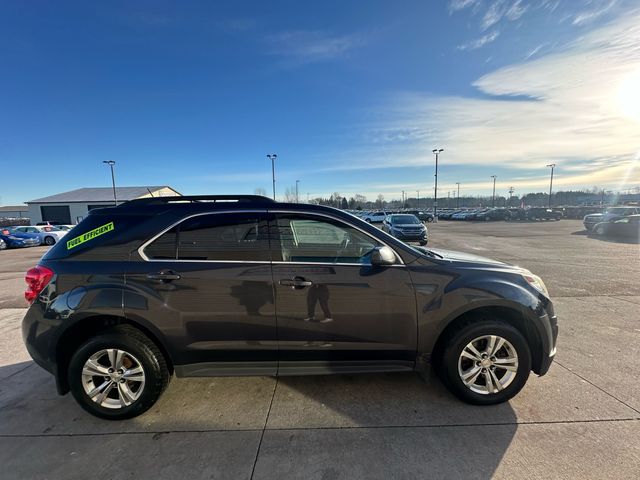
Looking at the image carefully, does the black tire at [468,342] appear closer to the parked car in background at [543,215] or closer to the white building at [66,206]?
the parked car in background at [543,215]

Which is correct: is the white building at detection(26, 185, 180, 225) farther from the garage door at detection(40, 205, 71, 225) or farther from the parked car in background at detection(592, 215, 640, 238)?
the parked car in background at detection(592, 215, 640, 238)

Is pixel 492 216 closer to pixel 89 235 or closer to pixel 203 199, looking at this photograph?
pixel 203 199

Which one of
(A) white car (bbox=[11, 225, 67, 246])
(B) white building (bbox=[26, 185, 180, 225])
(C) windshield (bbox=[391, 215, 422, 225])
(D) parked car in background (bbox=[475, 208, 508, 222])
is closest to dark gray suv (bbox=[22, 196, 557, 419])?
(C) windshield (bbox=[391, 215, 422, 225])

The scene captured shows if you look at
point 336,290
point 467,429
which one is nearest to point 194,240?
point 336,290

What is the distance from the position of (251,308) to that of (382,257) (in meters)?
1.21

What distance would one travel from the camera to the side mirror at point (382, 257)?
2.66m

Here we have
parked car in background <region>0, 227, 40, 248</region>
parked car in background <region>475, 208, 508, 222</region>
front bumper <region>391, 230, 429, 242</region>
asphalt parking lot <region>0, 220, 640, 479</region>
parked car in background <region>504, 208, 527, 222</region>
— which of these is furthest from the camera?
parked car in background <region>475, 208, 508, 222</region>

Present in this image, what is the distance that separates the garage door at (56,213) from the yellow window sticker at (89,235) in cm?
5880

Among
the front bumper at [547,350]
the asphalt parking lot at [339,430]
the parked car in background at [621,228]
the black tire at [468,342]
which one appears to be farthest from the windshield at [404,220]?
the black tire at [468,342]

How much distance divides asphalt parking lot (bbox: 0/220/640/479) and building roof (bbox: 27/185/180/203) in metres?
50.8

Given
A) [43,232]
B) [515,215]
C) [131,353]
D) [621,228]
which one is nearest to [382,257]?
[131,353]

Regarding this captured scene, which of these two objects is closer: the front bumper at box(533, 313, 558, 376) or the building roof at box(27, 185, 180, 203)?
the front bumper at box(533, 313, 558, 376)

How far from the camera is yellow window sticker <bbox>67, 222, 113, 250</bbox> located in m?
2.74

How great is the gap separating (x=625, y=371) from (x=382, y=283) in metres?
2.94
